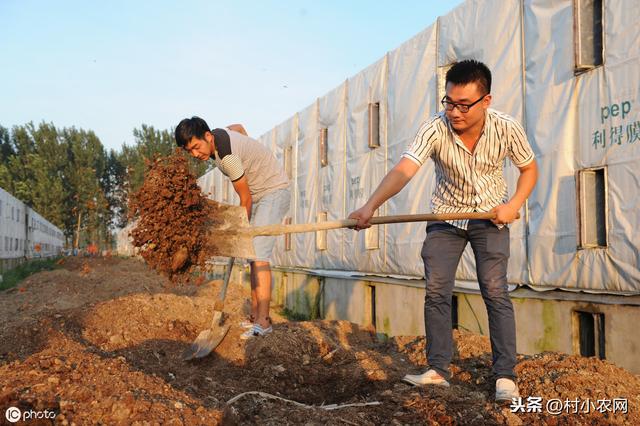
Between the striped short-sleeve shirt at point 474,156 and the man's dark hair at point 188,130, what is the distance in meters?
2.03

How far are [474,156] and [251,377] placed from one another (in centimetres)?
237

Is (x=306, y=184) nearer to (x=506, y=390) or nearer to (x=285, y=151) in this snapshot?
(x=285, y=151)

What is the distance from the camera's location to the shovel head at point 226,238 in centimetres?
425

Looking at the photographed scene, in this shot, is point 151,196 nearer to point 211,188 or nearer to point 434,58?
point 434,58

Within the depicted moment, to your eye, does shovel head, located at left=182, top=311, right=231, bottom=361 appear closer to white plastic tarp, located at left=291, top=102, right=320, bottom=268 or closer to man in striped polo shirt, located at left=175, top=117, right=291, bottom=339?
man in striped polo shirt, located at left=175, top=117, right=291, bottom=339

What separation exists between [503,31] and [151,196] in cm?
596

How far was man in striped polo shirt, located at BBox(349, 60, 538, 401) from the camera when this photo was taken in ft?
11.4

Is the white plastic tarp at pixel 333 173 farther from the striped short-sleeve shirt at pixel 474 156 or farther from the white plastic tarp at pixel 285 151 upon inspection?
the striped short-sleeve shirt at pixel 474 156

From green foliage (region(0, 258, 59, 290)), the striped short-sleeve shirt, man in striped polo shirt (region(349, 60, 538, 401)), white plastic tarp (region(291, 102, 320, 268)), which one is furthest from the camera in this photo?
green foliage (region(0, 258, 59, 290))

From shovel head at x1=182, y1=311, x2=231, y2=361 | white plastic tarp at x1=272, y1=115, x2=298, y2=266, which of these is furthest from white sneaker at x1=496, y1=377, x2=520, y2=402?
white plastic tarp at x1=272, y1=115, x2=298, y2=266

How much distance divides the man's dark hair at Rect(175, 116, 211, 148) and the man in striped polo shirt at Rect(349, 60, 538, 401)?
6.54ft

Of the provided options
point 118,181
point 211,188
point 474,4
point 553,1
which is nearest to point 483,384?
point 553,1

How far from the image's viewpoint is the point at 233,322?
6.07m

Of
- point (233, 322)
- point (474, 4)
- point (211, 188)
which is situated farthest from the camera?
point (211, 188)
